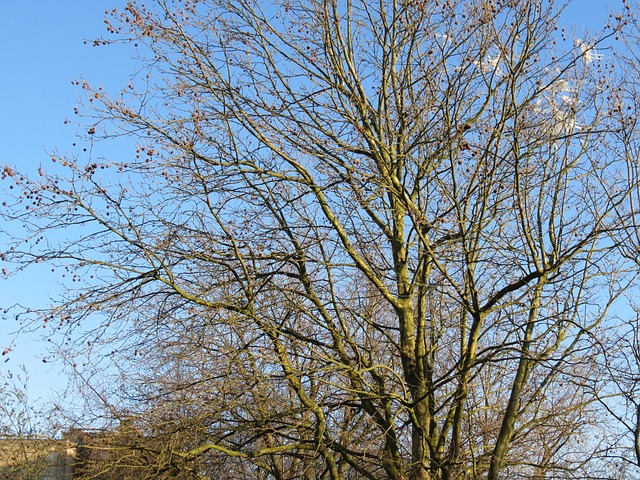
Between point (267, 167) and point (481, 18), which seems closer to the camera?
point (481, 18)

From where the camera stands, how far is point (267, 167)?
8.88m

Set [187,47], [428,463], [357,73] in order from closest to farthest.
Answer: [428,463]
[187,47]
[357,73]

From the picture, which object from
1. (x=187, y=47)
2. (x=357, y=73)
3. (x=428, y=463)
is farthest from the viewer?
(x=357, y=73)

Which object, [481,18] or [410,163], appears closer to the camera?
[481,18]

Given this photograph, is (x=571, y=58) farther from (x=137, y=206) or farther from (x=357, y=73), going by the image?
(x=137, y=206)

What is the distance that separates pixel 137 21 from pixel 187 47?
631 millimetres

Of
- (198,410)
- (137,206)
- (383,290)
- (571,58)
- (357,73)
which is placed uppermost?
(357,73)

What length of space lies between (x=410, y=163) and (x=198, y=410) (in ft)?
13.0

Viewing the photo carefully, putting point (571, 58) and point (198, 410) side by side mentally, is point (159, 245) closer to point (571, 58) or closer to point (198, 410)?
point (198, 410)

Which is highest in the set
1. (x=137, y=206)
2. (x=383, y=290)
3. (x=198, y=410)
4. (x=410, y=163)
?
(x=410, y=163)

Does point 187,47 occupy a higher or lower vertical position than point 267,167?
higher

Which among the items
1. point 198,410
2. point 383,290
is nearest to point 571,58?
point 383,290

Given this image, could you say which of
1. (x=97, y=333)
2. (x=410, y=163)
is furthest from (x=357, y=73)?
(x=97, y=333)

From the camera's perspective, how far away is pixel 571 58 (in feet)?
26.5
